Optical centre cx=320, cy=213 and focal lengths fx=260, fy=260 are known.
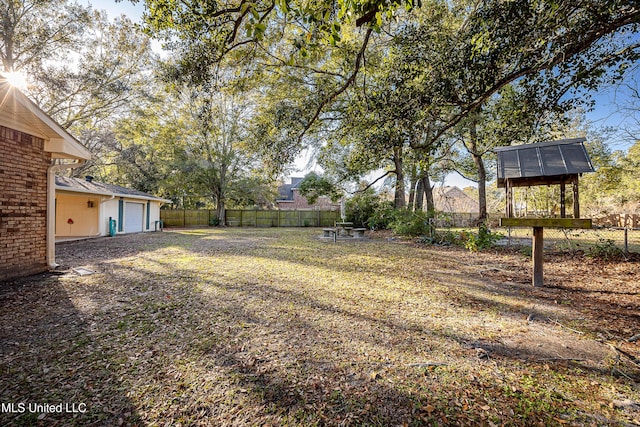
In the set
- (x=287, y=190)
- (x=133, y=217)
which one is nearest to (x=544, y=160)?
(x=133, y=217)

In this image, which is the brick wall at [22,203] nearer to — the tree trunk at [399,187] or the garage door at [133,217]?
the garage door at [133,217]

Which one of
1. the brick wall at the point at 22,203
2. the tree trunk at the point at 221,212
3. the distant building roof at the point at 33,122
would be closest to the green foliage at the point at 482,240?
the distant building roof at the point at 33,122

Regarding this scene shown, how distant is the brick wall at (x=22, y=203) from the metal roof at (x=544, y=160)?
8.34m

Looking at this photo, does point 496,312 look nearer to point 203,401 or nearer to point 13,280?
point 203,401

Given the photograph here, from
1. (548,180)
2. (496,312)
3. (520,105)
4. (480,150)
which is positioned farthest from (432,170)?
(496,312)

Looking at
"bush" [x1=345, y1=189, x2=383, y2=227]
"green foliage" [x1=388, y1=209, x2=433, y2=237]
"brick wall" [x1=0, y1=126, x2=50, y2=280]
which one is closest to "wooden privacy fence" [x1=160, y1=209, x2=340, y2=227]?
"bush" [x1=345, y1=189, x2=383, y2=227]

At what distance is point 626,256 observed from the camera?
633 cm

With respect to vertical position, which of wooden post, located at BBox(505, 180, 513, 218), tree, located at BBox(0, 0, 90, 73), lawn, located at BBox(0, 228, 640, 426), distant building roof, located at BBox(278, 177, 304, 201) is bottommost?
lawn, located at BBox(0, 228, 640, 426)

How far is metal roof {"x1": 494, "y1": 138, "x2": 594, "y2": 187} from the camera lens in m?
3.63

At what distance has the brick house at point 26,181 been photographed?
448cm

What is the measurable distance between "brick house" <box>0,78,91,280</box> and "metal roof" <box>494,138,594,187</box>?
7744mm

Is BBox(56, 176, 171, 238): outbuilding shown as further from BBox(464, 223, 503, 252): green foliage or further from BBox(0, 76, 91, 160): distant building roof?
BBox(464, 223, 503, 252): green foliage

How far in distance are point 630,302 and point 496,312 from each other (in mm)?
2194

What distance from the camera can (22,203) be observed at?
4.83 meters
